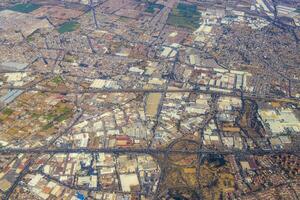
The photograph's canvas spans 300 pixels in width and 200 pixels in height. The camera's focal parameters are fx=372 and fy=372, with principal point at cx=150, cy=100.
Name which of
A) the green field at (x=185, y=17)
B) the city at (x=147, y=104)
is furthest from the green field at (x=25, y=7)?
the green field at (x=185, y=17)

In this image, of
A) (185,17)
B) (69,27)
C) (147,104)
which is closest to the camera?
(147,104)

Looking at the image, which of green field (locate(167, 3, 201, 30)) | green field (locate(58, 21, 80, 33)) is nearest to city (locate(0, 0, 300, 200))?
green field (locate(167, 3, 201, 30))

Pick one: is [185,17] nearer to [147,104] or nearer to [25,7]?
[147,104]

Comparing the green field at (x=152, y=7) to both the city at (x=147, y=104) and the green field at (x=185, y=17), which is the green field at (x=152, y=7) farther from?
the green field at (x=185, y=17)

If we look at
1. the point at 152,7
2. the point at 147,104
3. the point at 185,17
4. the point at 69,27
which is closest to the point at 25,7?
the point at 69,27

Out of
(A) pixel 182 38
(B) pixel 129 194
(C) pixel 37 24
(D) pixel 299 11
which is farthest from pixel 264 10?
(B) pixel 129 194

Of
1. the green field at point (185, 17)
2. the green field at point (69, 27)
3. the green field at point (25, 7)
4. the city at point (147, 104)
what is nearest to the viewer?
the city at point (147, 104)

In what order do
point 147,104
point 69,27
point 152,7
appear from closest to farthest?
1. point 147,104
2. point 69,27
3. point 152,7

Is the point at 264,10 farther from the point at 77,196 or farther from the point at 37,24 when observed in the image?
the point at 77,196
